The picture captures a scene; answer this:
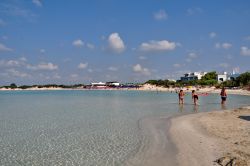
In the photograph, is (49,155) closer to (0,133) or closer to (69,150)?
(69,150)

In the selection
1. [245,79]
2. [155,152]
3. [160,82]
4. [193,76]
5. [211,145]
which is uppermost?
[193,76]

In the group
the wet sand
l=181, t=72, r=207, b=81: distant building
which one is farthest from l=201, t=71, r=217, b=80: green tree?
the wet sand

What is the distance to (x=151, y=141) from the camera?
12805 millimetres

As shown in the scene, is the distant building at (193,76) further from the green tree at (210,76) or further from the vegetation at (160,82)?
the green tree at (210,76)

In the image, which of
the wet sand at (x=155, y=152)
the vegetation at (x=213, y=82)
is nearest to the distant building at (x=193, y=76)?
the vegetation at (x=213, y=82)

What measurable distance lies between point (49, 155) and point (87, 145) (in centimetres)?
206

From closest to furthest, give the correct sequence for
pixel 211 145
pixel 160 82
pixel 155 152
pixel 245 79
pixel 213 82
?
pixel 155 152, pixel 211 145, pixel 245 79, pixel 213 82, pixel 160 82

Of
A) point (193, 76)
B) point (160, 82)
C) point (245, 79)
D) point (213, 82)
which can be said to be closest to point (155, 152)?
point (245, 79)

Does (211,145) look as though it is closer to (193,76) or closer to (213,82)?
(213,82)

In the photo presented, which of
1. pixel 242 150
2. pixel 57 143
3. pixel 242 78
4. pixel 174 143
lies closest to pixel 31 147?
pixel 57 143

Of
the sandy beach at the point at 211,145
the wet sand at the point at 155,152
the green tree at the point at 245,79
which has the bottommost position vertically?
the wet sand at the point at 155,152

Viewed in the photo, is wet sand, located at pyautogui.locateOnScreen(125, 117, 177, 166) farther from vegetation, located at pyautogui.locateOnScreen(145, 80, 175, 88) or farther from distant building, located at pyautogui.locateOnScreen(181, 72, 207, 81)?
distant building, located at pyautogui.locateOnScreen(181, 72, 207, 81)

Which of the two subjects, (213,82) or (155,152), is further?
(213,82)

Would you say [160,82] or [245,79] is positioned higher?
[160,82]
